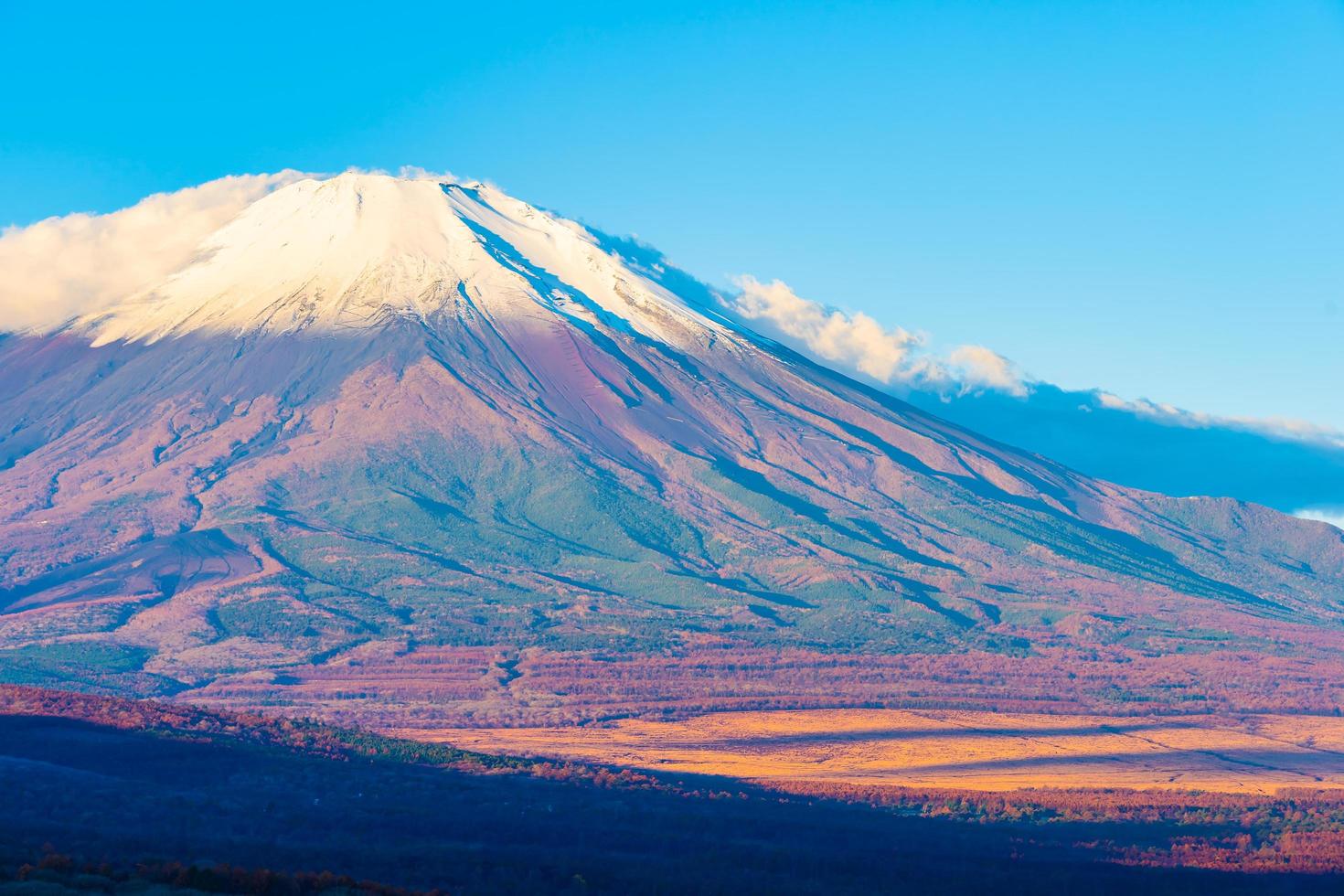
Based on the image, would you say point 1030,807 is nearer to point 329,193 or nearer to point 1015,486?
point 1015,486

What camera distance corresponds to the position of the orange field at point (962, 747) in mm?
78125

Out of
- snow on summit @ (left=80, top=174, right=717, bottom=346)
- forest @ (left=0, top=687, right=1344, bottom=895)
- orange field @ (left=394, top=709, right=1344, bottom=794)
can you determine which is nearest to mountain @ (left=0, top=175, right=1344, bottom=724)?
snow on summit @ (left=80, top=174, right=717, bottom=346)

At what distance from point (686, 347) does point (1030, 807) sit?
119 meters

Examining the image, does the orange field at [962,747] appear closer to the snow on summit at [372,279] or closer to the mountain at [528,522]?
the mountain at [528,522]

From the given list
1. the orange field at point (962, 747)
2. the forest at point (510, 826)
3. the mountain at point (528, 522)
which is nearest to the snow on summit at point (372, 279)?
the mountain at point (528, 522)

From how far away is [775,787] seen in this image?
227 feet

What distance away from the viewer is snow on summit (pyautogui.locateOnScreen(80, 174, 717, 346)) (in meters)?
173

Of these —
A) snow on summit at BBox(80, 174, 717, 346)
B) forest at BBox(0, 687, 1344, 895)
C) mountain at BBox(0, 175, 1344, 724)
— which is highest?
snow on summit at BBox(80, 174, 717, 346)

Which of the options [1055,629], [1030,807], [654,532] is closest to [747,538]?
[654,532]

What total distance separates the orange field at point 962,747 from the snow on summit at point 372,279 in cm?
8853

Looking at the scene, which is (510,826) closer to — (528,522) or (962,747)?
(962,747)

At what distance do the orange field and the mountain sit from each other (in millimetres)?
6191

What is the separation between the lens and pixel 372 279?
583 ft

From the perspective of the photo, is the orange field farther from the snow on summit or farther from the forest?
the snow on summit
